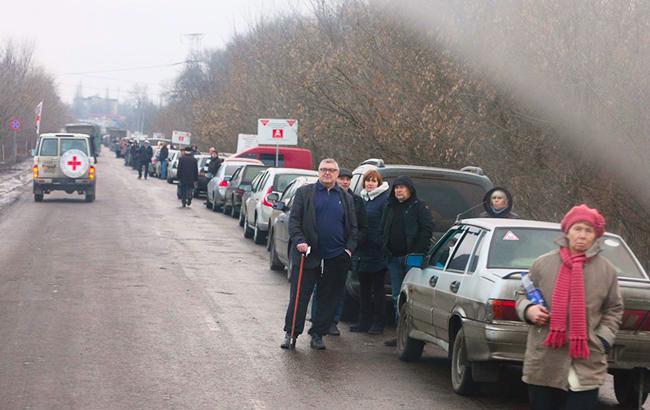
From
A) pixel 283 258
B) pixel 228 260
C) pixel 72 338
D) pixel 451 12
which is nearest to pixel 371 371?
pixel 72 338

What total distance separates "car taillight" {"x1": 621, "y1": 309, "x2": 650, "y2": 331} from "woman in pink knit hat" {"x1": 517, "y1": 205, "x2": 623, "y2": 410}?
8.32 feet

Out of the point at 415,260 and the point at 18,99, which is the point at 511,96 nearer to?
the point at 415,260

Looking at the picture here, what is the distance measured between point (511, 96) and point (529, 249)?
42.5 ft

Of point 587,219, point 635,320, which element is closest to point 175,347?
point 635,320

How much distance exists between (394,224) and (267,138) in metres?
25.5

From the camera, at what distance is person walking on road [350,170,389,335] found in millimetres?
12680

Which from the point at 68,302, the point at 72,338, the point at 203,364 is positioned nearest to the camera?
the point at 203,364

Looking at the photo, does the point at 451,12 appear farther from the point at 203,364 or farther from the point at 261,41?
the point at 261,41

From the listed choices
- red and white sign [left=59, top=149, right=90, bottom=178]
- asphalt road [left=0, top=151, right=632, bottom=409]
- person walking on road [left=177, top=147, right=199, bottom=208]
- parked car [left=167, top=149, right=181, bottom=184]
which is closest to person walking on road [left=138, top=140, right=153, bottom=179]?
parked car [left=167, top=149, right=181, bottom=184]

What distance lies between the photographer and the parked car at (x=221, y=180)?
3494 cm

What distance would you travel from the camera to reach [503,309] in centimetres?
876

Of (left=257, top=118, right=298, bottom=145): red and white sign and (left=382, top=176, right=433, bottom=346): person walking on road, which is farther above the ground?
(left=257, top=118, right=298, bottom=145): red and white sign

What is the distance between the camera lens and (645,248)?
1997cm

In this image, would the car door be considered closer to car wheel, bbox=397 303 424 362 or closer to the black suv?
car wheel, bbox=397 303 424 362
